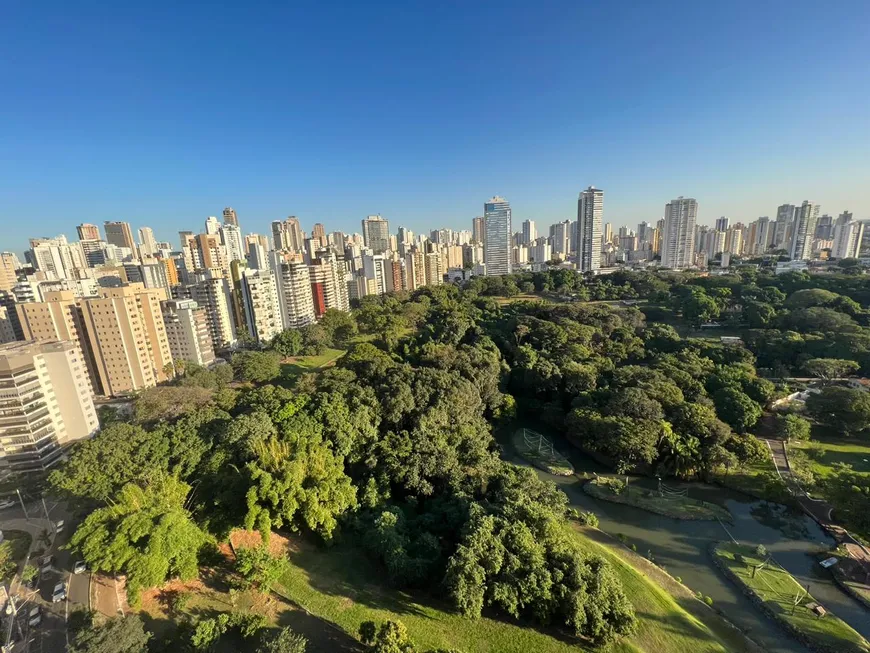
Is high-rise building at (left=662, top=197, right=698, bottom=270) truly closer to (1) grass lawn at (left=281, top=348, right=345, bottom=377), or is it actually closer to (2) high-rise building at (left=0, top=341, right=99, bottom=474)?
(1) grass lawn at (left=281, top=348, right=345, bottom=377)

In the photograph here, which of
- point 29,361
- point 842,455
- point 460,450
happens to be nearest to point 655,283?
point 842,455

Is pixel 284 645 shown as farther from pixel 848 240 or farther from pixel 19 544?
pixel 848 240

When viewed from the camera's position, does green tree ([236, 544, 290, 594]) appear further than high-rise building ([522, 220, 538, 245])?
No

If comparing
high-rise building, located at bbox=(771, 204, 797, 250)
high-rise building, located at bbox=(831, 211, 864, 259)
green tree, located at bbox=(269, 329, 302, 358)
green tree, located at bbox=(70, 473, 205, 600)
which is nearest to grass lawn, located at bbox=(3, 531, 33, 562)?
green tree, located at bbox=(70, 473, 205, 600)

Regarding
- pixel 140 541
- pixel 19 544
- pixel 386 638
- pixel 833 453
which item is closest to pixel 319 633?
pixel 386 638

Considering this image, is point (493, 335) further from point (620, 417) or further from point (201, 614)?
point (201, 614)

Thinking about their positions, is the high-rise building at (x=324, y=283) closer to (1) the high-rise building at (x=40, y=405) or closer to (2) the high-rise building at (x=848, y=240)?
(1) the high-rise building at (x=40, y=405)

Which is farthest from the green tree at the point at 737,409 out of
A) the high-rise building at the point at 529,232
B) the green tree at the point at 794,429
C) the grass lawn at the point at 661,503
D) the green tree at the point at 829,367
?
the high-rise building at the point at 529,232

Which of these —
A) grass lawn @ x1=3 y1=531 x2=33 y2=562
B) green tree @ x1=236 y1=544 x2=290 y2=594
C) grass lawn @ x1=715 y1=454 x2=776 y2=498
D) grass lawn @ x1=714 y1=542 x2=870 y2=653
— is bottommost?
grass lawn @ x1=714 y1=542 x2=870 y2=653
